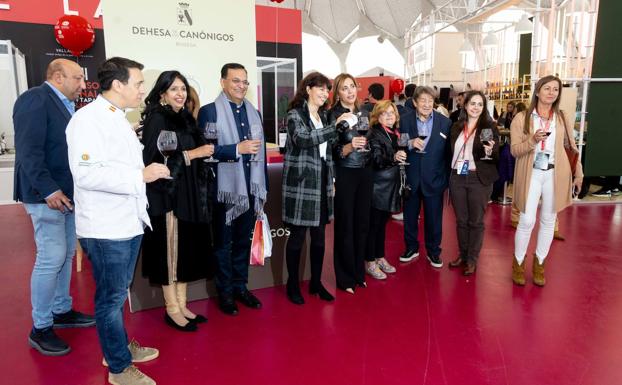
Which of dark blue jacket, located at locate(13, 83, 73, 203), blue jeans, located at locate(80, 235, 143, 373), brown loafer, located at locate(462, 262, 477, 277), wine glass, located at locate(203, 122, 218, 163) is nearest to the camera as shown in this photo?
blue jeans, located at locate(80, 235, 143, 373)

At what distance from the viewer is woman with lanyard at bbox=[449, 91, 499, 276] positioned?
3653mm

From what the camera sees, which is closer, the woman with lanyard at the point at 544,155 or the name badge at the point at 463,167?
the woman with lanyard at the point at 544,155

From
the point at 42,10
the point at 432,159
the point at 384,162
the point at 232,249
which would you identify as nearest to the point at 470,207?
the point at 432,159

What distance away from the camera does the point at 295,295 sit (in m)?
3.29

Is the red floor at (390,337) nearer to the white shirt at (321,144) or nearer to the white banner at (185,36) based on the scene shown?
the white shirt at (321,144)

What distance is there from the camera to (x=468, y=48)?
12.3 m

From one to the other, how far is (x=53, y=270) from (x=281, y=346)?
141cm

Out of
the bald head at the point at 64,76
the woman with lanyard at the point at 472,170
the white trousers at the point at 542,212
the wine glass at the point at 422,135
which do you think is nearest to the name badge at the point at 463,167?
the woman with lanyard at the point at 472,170

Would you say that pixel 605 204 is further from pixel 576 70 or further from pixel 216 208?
pixel 216 208

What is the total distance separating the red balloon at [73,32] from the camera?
671 cm

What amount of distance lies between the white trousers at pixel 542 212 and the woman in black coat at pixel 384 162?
1006mm

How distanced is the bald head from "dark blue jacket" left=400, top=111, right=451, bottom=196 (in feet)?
8.51

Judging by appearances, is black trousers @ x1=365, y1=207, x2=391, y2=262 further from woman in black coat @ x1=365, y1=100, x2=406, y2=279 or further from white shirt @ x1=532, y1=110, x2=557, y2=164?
white shirt @ x1=532, y1=110, x2=557, y2=164

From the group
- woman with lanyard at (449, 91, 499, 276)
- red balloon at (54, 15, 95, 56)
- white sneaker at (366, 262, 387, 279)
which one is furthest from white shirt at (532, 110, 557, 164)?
red balloon at (54, 15, 95, 56)
